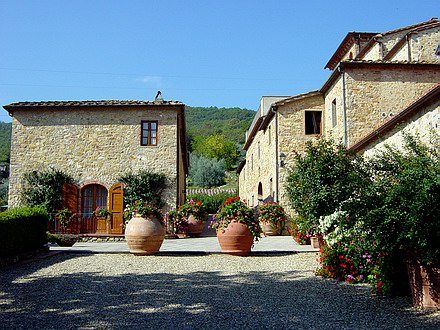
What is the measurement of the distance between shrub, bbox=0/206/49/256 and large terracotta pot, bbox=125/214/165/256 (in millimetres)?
2114

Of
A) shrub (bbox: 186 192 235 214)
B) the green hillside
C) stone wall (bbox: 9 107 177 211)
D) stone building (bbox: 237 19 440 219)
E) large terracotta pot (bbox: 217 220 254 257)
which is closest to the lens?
large terracotta pot (bbox: 217 220 254 257)

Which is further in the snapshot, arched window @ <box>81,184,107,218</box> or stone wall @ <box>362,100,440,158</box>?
arched window @ <box>81,184,107,218</box>

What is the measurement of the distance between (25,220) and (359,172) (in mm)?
7053

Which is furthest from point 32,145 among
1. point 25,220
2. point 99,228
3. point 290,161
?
point 290,161

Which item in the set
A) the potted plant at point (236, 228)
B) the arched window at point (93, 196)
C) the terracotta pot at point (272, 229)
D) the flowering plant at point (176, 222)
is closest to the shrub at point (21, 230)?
the potted plant at point (236, 228)

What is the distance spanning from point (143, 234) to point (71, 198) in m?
8.56

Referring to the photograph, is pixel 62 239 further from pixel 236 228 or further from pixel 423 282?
pixel 423 282

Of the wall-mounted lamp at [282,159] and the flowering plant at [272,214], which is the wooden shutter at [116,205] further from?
the wall-mounted lamp at [282,159]

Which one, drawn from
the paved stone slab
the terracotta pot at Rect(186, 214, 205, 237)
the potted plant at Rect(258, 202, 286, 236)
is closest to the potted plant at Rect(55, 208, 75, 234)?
the paved stone slab

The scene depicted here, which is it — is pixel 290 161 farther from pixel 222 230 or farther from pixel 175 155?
pixel 222 230

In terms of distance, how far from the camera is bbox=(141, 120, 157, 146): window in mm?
17281

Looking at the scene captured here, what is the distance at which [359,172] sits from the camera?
5824 mm

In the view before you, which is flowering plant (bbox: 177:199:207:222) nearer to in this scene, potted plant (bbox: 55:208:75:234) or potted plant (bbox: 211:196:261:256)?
potted plant (bbox: 55:208:75:234)

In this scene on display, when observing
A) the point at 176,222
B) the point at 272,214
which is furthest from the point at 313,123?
the point at 176,222
